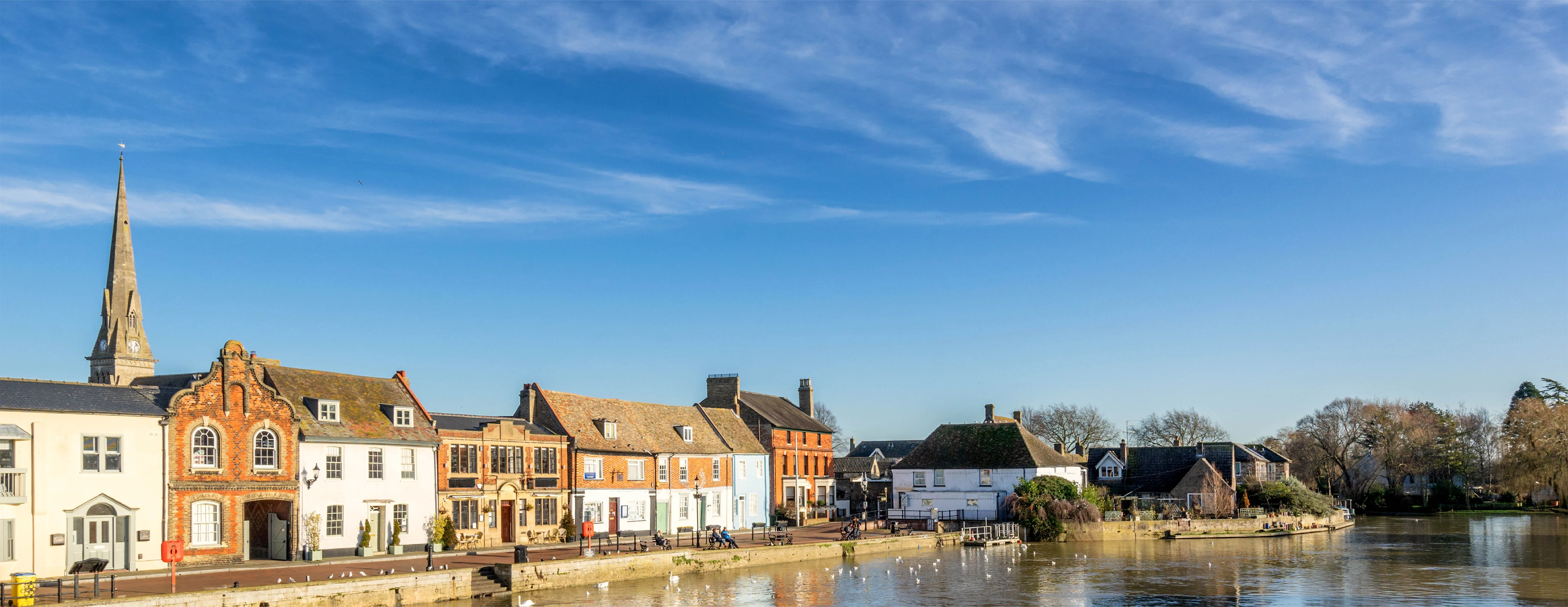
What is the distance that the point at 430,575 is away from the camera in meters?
35.2

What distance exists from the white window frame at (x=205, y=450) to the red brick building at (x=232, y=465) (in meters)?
0.03

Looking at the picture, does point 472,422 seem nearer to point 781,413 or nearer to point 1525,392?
point 781,413

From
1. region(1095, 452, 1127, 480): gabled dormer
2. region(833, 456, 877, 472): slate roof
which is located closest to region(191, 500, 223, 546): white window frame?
region(833, 456, 877, 472): slate roof

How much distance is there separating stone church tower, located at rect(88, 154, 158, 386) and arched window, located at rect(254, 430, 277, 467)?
1742 inches

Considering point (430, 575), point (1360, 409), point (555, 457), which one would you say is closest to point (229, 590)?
point (430, 575)

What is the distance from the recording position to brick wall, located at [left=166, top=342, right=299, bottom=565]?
36.9 meters

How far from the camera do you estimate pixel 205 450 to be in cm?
3778

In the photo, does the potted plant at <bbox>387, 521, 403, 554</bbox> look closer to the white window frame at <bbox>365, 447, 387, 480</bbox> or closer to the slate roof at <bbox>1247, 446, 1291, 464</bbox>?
the white window frame at <bbox>365, 447, 387, 480</bbox>

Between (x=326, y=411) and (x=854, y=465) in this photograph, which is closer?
(x=326, y=411)

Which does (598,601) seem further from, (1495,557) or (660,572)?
(1495,557)

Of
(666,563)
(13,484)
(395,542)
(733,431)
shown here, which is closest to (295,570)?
(395,542)

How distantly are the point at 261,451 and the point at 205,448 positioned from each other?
1.87 metres

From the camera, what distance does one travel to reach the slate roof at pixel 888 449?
369ft

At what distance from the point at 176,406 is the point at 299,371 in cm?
734
